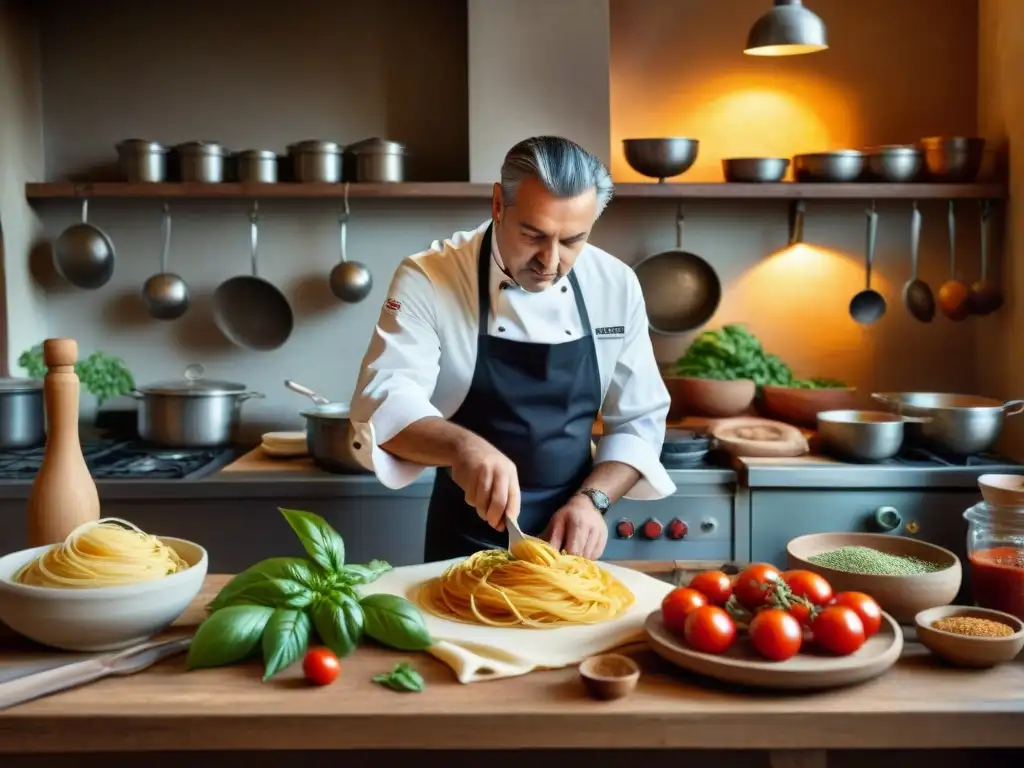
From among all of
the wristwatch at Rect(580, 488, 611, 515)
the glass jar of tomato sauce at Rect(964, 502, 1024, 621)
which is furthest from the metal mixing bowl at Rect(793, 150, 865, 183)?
the glass jar of tomato sauce at Rect(964, 502, 1024, 621)

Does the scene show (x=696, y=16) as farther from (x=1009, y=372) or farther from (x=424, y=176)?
(x=1009, y=372)

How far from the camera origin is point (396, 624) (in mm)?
1579

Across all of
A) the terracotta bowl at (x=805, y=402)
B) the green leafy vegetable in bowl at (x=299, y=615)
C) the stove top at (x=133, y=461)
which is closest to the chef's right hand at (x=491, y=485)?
the green leafy vegetable in bowl at (x=299, y=615)

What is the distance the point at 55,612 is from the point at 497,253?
4.25 feet

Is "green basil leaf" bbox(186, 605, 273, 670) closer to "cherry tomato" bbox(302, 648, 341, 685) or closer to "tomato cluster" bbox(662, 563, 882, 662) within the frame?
"cherry tomato" bbox(302, 648, 341, 685)

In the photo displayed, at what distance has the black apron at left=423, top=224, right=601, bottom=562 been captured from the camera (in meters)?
2.54

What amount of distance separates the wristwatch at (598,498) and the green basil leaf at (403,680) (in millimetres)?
818

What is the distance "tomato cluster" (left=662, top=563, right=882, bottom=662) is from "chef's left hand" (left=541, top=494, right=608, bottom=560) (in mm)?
438

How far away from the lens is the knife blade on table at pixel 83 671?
1.42 meters

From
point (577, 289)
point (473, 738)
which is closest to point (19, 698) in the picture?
point (473, 738)

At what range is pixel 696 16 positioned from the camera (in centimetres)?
395

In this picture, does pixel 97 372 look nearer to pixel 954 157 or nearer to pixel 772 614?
pixel 772 614

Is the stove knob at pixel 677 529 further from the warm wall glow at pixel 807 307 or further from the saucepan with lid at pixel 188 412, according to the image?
the saucepan with lid at pixel 188 412

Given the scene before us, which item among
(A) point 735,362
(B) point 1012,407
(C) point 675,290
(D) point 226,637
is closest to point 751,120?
(C) point 675,290
